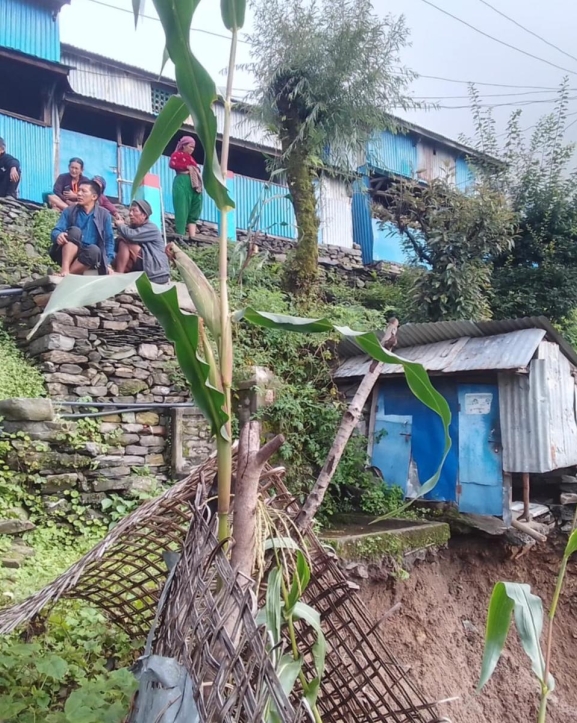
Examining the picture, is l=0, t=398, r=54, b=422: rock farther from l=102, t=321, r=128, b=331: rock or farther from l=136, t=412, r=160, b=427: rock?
l=102, t=321, r=128, b=331: rock

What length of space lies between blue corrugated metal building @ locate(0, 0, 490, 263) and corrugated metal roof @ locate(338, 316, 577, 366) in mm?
2408

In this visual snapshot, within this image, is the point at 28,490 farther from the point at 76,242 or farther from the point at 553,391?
the point at 553,391

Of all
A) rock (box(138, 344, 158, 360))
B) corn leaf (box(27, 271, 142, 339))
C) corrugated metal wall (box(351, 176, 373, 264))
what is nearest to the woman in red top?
rock (box(138, 344, 158, 360))

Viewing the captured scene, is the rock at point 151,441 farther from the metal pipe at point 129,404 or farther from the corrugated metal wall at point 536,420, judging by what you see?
the corrugated metal wall at point 536,420

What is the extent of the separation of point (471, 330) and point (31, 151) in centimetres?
687

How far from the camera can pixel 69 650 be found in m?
2.21

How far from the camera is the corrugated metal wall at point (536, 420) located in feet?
17.4

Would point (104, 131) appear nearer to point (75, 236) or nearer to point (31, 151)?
point (31, 151)

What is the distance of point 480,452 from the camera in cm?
561

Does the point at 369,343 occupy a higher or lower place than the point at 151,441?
higher

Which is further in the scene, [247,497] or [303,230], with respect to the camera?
[303,230]

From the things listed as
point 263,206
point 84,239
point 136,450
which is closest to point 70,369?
point 136,450

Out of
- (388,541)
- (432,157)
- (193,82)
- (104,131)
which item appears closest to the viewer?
(193,82)

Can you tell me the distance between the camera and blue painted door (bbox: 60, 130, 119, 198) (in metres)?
8.48
